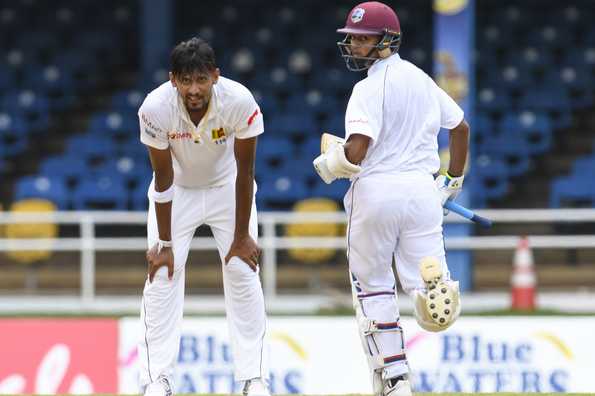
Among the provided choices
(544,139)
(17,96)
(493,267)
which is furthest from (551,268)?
(17,96)

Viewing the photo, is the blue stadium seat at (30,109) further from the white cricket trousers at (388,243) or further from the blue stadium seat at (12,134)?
the white cricket trousers at (388,243)

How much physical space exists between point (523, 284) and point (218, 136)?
763 cm

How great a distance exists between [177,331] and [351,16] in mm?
1799

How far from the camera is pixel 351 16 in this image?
6.52 meters

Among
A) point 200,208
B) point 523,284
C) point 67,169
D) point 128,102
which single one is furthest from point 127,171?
point 200,208

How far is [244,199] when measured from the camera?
21.3 feet

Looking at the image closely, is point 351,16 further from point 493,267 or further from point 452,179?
point 493,267

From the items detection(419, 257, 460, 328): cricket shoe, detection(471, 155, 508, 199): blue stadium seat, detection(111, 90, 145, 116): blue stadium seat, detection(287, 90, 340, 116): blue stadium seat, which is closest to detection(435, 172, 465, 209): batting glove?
detection(419, 257, 460, 328): cricket shoe

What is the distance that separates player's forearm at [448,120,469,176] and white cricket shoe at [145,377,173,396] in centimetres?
182

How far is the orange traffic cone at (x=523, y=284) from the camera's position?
13367mm

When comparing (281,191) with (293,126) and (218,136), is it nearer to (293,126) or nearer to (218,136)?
(293,126)

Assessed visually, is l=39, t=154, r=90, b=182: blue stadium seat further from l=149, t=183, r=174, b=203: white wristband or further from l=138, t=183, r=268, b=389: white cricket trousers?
l=149, t=183, r=174, b=203: white wristband

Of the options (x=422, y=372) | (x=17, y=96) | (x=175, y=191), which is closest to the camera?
(x=175, y=191)

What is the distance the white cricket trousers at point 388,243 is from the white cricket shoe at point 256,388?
1.80 ft
